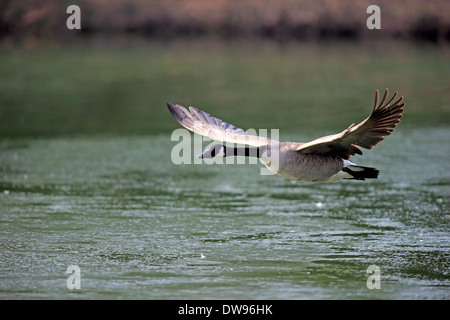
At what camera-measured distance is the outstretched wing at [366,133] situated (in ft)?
19.8

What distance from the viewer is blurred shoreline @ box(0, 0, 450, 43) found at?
29.1 meters

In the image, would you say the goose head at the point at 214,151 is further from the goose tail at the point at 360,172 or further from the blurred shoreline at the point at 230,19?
the blurred shoreline at the point at 230,19

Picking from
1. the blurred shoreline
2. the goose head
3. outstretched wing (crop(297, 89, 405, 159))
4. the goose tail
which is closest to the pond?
the goose tail

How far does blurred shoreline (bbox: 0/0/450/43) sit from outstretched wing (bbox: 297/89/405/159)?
23.1 metres

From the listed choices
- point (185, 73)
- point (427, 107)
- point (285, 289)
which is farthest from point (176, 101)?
point (285, 289)

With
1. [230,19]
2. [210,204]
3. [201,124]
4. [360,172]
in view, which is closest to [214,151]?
[201,124]

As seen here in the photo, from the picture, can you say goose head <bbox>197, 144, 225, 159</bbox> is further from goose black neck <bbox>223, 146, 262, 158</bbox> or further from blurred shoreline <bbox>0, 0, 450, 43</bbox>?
blurred shoreline <bbox>0, 0, 450, 43</bbox>

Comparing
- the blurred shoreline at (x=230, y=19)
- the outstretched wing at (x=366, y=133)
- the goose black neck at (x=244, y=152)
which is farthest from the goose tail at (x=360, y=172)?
the blurred shoreline at (x=230, y=19)

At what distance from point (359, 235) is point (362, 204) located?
125cm

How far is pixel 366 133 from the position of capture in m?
6.26

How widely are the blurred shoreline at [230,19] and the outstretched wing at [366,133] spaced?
23.1 m

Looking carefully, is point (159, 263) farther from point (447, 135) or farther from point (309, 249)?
point (447, 135)

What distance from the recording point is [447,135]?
11.8m

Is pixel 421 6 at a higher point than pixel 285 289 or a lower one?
higher
